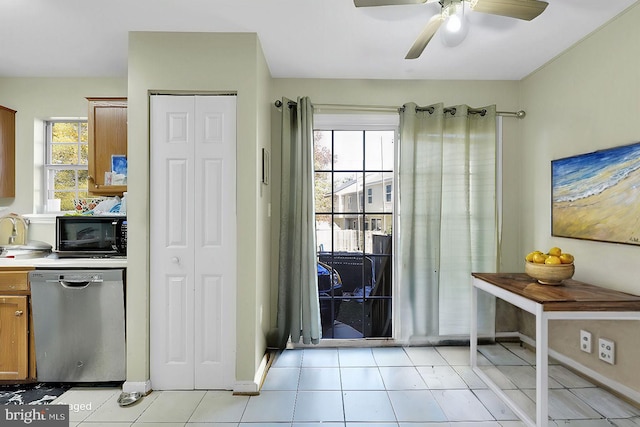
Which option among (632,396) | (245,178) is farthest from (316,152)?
(632,396)

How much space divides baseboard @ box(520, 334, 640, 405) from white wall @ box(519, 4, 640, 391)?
0.12ft

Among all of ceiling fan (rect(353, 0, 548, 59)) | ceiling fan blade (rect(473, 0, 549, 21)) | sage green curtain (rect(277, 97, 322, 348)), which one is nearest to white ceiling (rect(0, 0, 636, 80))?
ceiling fan (rect(353, 0, 548, 59))

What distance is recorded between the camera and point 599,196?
2.35 metres

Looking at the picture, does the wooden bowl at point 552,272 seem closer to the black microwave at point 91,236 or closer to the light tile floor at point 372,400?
the light tile floor at point 372,400

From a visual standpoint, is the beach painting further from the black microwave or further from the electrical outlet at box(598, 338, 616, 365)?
the black microwave

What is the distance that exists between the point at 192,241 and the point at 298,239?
0.94 metres

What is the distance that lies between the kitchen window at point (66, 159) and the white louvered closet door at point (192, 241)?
4.85 ft

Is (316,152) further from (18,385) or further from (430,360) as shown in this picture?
(18,385)

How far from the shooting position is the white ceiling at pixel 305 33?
83.4 inches

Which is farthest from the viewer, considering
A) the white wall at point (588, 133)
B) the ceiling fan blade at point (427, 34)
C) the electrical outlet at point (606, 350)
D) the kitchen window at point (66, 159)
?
the kitchen window at point (66, 159)

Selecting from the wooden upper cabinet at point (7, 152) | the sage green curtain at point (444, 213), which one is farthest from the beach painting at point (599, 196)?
the wooden upper cabinet at point (7, 152)

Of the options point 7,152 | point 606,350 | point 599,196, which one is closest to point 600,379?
point 606,350

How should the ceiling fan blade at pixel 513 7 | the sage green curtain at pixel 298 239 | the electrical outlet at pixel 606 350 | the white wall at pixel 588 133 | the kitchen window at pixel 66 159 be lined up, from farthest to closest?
the kitchen window at pixel 66 159 → the sage green curtain at pixel 298 239 → the electrical outlet at pixel 606 350 → the white wall at pixel 588 133 → the ceiling fan blade at pixel 513 7

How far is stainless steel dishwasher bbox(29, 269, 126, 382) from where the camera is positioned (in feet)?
7.76
